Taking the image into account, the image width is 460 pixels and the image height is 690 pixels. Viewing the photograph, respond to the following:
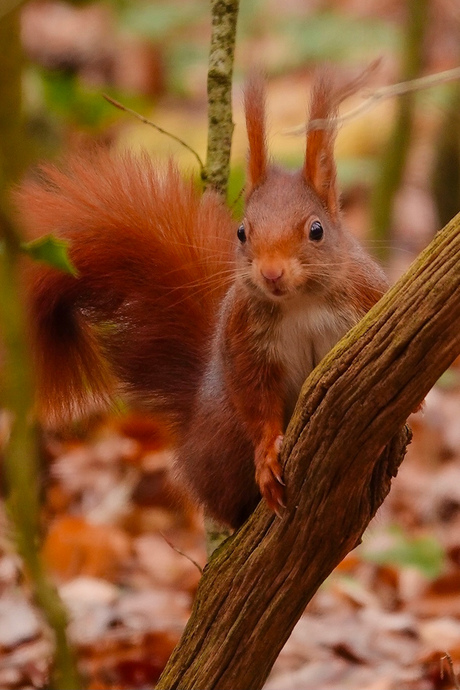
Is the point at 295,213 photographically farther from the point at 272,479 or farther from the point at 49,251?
the point at 49,251

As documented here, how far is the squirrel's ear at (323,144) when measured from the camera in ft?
6.77

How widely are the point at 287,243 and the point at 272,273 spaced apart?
0.34 feet

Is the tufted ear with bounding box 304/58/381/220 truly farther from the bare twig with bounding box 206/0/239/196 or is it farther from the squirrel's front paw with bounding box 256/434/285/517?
the squirrel's front paw with bounding box 256/434/285/517

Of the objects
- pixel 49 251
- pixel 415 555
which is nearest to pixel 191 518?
pixel 415 555

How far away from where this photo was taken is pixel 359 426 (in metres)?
1.80

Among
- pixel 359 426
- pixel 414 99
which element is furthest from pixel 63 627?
pixel 414 99

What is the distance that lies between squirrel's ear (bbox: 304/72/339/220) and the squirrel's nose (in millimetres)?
260

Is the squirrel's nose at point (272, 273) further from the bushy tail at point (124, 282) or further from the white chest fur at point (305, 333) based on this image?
the bushy tail at point (124, 282)

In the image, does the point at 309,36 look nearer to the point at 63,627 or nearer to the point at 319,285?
the point at 319,285

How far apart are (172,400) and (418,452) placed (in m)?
2.08

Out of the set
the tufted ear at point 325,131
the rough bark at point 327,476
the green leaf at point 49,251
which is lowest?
the rough bark at point 327,476

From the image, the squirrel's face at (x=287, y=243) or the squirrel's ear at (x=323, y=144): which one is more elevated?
the squirrel's ear at (x=323, y=144)

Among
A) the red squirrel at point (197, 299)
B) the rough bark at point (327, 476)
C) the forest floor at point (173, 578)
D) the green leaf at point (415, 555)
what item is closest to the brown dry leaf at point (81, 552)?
the forest floor at point (173, 578)

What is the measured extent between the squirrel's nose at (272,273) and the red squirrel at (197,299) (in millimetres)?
100
